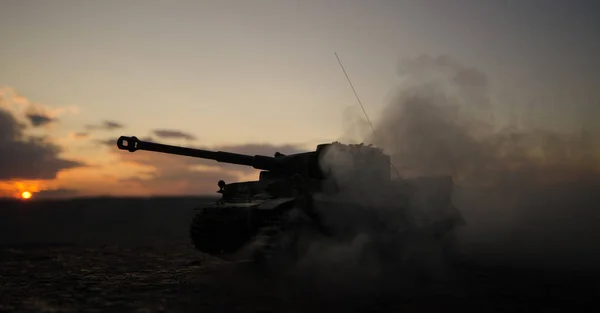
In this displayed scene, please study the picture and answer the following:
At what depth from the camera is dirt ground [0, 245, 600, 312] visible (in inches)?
301

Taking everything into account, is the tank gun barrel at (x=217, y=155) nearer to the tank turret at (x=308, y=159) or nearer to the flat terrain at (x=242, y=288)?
the tank turret at (x=308, y=159)

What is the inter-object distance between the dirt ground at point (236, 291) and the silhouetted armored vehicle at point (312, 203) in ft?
3.04

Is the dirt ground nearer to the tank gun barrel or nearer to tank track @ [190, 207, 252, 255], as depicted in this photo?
tank track @ [190, 207, 252, 255]

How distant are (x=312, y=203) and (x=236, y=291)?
2.72 metres

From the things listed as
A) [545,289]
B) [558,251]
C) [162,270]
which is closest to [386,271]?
[545,289]

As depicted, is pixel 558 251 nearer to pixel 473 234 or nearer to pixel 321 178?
pixel 473 234

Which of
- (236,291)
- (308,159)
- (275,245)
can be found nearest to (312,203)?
(275,245)

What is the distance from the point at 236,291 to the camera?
355 inches

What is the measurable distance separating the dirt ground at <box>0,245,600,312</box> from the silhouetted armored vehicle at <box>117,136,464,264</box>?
A: 927mm

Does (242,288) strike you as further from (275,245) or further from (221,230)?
(221,230)

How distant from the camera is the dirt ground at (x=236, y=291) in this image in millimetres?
7656

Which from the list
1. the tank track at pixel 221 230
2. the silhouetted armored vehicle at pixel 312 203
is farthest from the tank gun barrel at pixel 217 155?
the tank track at pixel 221 230

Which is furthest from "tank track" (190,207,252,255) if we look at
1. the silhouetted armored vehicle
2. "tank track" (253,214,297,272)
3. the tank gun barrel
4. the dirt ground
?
the tank gun barrel

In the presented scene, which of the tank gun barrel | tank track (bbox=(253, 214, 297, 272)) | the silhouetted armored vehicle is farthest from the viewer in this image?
the tank gun barrel
